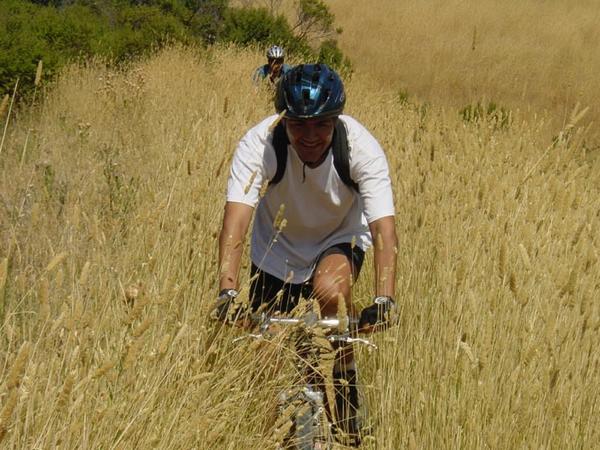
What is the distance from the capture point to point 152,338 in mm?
2893

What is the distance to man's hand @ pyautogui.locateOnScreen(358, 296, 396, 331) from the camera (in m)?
2.74

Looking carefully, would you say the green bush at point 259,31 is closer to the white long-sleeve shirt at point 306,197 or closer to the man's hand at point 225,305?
the white long-sleeve shirt at point 306,197

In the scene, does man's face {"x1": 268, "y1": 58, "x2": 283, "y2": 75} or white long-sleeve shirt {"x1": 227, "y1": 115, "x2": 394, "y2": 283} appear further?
man's face {"x1": 268, "y1": 58, "x2": 283, "y2": 75}

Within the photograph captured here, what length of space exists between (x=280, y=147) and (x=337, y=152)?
0.23m

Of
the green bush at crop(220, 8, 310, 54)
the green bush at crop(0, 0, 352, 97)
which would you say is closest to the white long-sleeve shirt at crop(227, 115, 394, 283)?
the green bush at crop(0, 0, 352, 97)

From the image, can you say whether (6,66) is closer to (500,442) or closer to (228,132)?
(228,132)

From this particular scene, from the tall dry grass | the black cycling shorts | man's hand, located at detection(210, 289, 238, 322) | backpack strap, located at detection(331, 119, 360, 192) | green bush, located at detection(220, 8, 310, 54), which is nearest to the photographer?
man's hand, located at detection(210, 289, 238, 322)

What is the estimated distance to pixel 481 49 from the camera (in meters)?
20.7

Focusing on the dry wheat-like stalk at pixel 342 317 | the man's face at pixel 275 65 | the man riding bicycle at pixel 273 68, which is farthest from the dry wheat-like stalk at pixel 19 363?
the man's face at pixel 275 65

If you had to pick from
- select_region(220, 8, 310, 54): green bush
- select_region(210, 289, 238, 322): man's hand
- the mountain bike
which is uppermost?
select_region(220, 8, 310, 54): green bush

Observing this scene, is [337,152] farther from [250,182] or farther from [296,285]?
[296,285]

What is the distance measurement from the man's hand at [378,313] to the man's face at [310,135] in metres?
0.74

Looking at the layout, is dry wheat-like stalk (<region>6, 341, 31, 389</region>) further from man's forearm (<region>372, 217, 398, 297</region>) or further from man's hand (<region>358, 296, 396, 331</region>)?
man's forearm (<region>372, 217, 398, 297</region>)

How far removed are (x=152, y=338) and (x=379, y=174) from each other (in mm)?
1081
